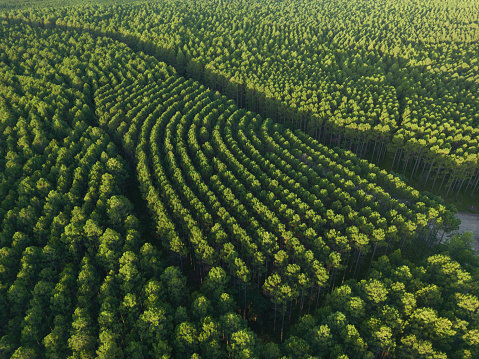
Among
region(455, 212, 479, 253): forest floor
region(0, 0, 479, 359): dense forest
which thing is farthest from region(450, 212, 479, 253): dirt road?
region(0, 0, 479, 359): dense forest

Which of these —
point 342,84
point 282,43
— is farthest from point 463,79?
point 282,43

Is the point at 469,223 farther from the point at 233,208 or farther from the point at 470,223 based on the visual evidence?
the point at 233,208

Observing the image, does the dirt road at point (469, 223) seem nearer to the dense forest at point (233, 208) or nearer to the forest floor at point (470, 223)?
the forest floor at point (470, 223)

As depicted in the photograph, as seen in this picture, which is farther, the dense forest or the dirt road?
the dirt road

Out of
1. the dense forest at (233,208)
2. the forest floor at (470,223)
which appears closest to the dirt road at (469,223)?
the forest floor at (470,223)

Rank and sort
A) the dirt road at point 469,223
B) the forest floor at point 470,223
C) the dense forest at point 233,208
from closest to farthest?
the dense forest at point 233,208 → the forest floor at point 470,223 → the dirt road at point 469,223

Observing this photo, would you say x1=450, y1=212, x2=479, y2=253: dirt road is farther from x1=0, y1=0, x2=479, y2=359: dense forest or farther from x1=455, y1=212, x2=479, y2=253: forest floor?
x1=0, y1=0, x2=479, y2=359: dense forest

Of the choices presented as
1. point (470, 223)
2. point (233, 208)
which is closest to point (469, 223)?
point (470, 223)
